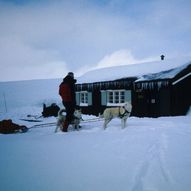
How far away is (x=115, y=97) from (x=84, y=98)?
351 cm

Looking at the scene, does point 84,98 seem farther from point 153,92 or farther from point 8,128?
point 8,128

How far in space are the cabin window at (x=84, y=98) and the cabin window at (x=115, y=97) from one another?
5.25 feet

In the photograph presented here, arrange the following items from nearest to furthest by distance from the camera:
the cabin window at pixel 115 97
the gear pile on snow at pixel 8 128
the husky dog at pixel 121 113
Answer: the gear pile on snow at pixel 8 128 < the husky dog at pixel 121 113 < the cabin window at pixel 115 97

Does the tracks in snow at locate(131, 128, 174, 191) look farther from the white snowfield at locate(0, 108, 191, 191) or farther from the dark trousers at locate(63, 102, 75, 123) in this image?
the dark trousers at locate(63, 102, 75, 123)

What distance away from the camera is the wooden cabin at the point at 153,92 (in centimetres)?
1361

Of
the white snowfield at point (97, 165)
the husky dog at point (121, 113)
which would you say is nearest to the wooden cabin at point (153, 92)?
the husky dog at point (121, 113)

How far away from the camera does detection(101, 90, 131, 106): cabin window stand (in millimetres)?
15148

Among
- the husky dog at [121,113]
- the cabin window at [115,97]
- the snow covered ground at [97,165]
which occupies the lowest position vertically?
the snow covered ground at [97,165]

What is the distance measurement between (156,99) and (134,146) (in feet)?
30.0

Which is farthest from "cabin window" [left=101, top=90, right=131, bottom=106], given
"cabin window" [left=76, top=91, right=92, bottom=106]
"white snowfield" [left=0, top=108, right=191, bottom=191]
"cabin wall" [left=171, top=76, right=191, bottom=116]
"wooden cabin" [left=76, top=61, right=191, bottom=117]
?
"white snowfield" [left=0, top=108, right=191, bottom=191]

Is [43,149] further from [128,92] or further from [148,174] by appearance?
[128,92]

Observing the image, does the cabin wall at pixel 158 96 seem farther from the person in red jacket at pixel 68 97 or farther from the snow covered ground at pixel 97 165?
the snow covered ground at pixel 97 165

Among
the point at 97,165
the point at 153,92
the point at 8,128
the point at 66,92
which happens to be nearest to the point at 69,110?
the point at 66,92

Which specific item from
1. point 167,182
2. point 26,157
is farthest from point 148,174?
point 26,157
